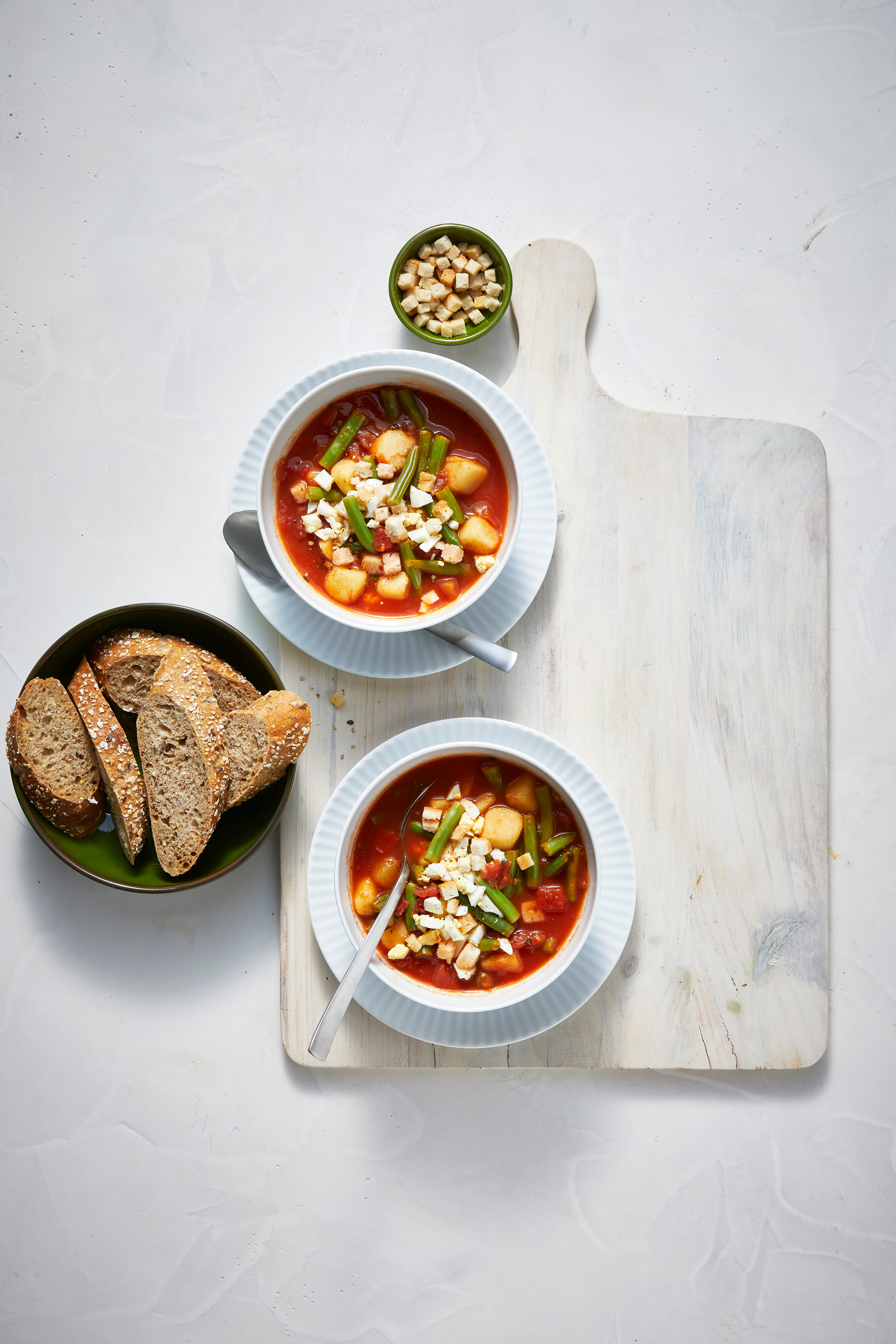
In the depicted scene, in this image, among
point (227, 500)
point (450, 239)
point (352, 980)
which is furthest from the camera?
point (227, 500)

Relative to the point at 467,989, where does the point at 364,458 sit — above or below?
above

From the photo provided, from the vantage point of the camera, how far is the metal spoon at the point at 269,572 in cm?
258

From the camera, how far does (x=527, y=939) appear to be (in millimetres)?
2609

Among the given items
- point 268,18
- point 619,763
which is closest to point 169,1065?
point 619,763

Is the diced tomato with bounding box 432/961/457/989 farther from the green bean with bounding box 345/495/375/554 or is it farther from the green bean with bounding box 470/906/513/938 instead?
the green bean with bounding box 345/495/375/554

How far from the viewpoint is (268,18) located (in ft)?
10.00

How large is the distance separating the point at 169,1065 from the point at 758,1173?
7.53 feet

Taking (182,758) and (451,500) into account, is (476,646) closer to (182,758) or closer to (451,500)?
(451,500)

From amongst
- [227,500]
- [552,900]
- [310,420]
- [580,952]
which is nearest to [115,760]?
[227,500]

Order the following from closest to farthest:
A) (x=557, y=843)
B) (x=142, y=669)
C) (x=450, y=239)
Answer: (x=557, y=843)
(x=142, y=669)
(x=450, y=239)

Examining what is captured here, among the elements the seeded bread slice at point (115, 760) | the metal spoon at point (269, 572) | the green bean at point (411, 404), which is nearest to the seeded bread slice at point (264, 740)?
the seeded bread slice at point (115, 760)

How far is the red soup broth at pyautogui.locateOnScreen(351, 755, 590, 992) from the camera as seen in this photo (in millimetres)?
2598

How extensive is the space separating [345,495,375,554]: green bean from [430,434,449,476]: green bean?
10.4 inches

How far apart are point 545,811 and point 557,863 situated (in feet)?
0.55
